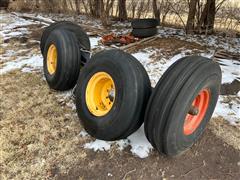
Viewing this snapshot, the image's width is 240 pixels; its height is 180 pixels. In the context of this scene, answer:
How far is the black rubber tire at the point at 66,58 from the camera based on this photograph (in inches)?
141

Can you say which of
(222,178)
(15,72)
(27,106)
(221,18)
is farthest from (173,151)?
(221,18)

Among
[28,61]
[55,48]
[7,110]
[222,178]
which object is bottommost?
[222,178]

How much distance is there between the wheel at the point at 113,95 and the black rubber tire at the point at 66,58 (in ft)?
2.41

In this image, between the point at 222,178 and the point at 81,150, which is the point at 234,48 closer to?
the point at 222,178

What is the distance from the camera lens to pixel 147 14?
8461 millimetres

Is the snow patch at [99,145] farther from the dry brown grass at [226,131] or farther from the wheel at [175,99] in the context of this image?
the dry brown grass at [226,131]

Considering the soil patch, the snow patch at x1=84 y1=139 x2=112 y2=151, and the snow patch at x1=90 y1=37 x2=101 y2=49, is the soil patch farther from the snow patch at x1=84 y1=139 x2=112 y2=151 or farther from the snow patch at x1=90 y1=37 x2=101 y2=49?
the snow patch at x1=84 y1=139 x2=112 y2=151

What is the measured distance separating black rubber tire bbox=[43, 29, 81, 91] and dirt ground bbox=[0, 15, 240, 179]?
41cm

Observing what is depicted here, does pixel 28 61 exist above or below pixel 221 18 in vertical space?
below

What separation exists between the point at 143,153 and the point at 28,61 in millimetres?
3479

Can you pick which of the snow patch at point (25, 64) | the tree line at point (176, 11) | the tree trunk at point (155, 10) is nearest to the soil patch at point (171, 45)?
the tree line at point (176, 11)

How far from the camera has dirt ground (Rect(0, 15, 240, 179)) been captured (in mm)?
2453

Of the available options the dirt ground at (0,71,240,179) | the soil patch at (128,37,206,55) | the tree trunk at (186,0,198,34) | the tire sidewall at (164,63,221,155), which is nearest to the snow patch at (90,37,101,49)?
the soil patch at (128,37,206,55)

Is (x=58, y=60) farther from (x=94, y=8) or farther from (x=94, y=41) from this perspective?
(x=94, y=8)
